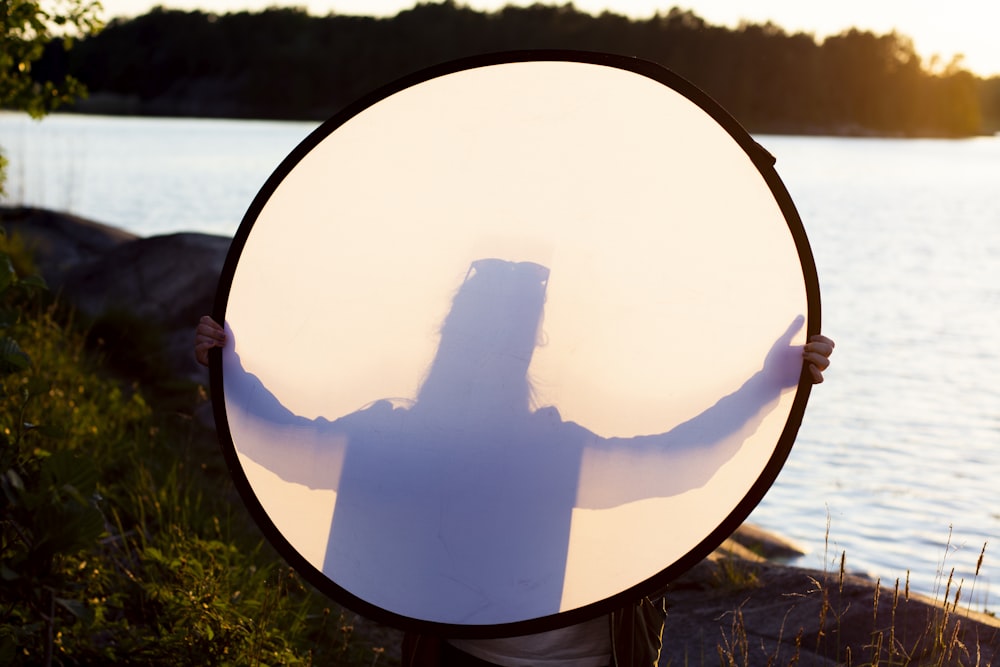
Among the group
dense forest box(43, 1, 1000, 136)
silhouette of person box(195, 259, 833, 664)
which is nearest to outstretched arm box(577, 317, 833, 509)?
silhouette of person box(195, 259, 833, 664)

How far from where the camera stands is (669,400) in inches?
86.9

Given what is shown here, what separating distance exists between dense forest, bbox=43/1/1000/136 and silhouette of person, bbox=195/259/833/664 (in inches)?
2573

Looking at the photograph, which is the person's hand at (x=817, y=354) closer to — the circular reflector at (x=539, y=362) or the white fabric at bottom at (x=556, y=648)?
the circular reflector at (x=539, y=362)

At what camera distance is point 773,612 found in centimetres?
399

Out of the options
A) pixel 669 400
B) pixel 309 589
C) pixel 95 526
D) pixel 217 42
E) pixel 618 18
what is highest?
pixel 618 18

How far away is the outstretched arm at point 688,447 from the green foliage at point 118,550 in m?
0.93

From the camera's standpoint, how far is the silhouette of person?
2.20 metres

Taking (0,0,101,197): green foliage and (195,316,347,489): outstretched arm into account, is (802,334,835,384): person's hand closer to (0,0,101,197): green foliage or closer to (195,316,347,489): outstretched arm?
(195,316,347,489): outstretched arm

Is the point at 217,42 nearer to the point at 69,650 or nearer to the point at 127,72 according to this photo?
the point at 127,72

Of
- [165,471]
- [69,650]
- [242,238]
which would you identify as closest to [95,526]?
[242,238]

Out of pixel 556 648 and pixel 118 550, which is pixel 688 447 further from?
pixel 118 550

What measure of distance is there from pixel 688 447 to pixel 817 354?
1.02 feet

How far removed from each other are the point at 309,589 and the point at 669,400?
2.46 m

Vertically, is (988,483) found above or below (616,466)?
below
